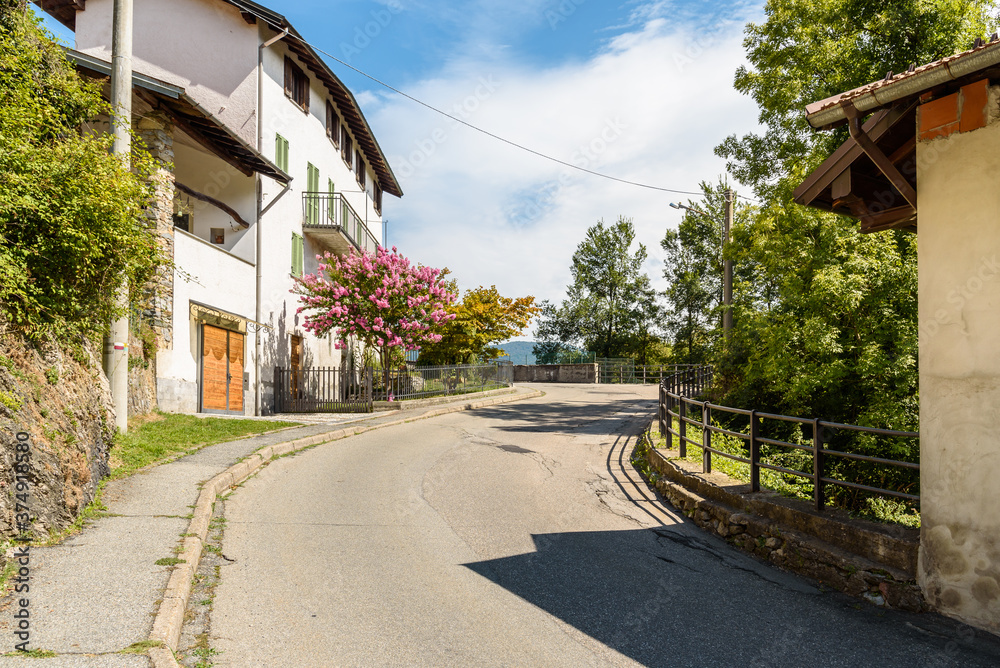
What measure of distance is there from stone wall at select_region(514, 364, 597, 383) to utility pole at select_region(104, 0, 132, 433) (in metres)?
39.9

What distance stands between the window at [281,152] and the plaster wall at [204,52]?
977 mm

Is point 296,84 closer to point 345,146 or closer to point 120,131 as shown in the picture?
point 345,146

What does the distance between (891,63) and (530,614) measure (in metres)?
16.2

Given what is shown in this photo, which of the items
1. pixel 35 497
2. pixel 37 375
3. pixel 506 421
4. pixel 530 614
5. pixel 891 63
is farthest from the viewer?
pixel 506 421

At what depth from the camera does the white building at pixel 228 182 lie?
15.6m

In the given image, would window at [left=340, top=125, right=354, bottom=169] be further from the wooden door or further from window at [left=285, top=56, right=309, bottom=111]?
the wooden door

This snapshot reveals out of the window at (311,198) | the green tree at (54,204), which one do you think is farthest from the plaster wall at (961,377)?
the window at (311,198)

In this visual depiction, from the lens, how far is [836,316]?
43.9 ft

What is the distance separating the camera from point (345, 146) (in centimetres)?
2967

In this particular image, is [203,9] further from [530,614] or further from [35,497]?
[530,614]

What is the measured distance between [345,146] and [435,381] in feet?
39.1

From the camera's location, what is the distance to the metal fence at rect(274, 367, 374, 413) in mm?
20969

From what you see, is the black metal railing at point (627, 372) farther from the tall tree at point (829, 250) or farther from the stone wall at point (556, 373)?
the tall tree at point (829, 250)

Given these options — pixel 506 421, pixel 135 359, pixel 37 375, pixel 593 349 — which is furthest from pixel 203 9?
pixel 593 349
